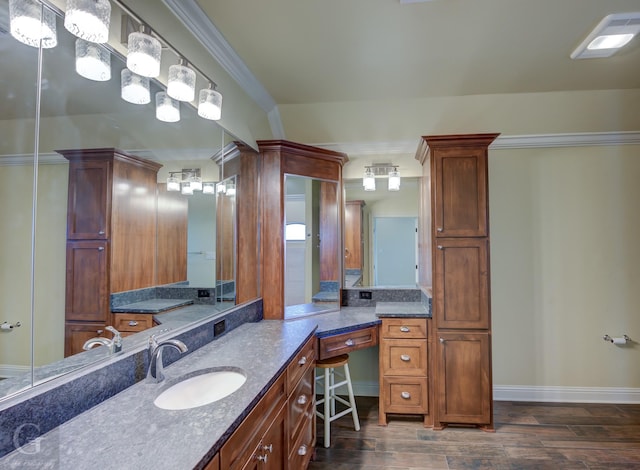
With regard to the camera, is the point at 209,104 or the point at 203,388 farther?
the point at 209,104

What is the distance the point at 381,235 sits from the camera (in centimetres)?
306

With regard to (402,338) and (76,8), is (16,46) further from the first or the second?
(402,338)

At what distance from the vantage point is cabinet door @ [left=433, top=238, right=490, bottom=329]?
2.46 metres

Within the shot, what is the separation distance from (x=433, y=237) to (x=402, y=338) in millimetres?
Result: 852

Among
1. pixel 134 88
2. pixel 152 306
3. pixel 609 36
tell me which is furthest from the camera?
pixel 609 36

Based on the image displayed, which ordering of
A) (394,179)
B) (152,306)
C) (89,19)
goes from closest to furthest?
(89,19) < (152,306) < (394,179)

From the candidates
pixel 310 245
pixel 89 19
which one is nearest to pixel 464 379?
pixel 310 245

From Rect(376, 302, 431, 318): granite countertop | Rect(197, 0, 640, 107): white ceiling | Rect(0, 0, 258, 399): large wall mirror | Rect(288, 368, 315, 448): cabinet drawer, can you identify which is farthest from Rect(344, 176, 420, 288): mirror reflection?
Rect(0, 0, 258, 399): large wall mirror

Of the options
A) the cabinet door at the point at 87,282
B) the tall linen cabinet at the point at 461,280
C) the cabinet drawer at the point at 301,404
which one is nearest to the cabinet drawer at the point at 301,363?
the cabinet drawer at the point at 301,404

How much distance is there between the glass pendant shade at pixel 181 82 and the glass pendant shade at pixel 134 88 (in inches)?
4.8

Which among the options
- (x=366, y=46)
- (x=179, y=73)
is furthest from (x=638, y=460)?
(x=179, y=73)

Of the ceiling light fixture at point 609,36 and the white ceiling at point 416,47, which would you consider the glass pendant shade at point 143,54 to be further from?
the ceiling light fixture at point 609,36

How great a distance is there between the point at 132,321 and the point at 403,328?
6.35ft

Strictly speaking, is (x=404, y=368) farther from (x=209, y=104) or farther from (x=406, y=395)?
(x=209, y=104)
